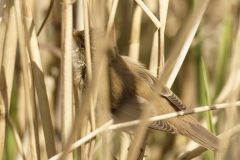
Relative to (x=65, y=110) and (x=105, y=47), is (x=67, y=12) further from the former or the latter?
(x=105, y=47)

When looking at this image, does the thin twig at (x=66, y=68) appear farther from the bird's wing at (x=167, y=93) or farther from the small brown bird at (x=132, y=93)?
the bird's wing at (x=167, y=93)

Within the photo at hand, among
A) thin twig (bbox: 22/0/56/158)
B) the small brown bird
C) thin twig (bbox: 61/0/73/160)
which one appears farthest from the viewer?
the small brown bird

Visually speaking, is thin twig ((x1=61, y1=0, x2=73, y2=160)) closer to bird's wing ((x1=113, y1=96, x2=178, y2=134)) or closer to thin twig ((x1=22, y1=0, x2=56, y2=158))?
thin twig ((x1=22, y1=0, x2=56, y2=158))

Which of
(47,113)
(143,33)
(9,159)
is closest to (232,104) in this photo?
(47,113)

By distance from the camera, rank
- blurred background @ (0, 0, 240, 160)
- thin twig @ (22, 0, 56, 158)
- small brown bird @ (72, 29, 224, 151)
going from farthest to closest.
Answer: blurred background @ (0, 0, 240, 160)
small brown bird @ (72, 29, 224, 151)
thin twig @ (22, 0, 56, 158)

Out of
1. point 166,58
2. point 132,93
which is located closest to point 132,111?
point 132,93

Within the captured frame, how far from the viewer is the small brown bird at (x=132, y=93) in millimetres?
2209

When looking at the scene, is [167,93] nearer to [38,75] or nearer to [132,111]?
[132,111]

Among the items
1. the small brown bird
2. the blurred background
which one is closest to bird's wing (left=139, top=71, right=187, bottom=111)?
the small brown bird

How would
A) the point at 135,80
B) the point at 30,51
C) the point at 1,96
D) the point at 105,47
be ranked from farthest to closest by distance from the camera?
the point at 135,80 → the point at 1,96 → the point at 30,51 → the point at 105,47

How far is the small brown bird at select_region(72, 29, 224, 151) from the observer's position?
2.21 m

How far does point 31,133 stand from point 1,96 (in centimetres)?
25

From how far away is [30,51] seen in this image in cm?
181

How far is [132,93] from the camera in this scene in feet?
7.75
